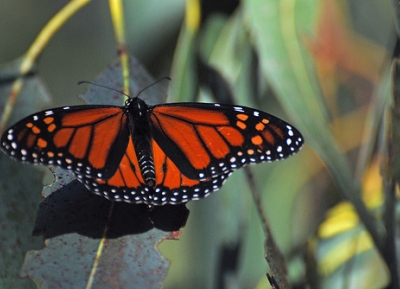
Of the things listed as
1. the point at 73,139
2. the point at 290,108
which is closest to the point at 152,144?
the point at 73,139

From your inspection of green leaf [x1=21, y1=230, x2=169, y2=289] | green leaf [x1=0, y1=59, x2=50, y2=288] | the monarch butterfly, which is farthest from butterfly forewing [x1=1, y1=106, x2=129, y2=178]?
green leaf [x1=0, y1=59, x2=50, y2=288]

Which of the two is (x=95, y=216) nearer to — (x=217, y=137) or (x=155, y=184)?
(x=155, y=184)

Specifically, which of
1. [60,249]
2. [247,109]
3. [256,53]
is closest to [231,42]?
[256,53]

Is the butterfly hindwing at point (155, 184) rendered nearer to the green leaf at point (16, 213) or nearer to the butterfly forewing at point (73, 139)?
the butterfly forewing at point (73, 139)

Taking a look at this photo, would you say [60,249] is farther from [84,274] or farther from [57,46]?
[57,46]

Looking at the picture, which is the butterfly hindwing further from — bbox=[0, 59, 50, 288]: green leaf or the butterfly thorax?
bbox=[0, 59, 50, 288]: green leaf

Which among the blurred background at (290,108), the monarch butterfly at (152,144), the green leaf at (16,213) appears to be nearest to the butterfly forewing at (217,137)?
the monarch butterfly at (152,144)
